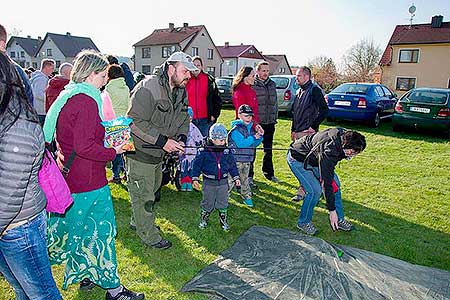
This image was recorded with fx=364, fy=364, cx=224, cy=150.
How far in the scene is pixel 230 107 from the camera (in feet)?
62.1

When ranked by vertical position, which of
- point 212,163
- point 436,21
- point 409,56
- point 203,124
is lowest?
point 212,163

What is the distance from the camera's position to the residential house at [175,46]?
1695 inches

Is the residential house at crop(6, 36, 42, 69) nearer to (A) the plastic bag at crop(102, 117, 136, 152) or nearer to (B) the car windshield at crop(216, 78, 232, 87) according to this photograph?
(B) the car windshield at crop(216, 78, 232, 87)

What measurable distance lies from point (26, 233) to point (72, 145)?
0.82 meters

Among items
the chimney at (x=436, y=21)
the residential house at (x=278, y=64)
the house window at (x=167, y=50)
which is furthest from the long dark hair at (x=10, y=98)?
the residential house at (x=278, y=64)

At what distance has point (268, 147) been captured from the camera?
640 centimetres

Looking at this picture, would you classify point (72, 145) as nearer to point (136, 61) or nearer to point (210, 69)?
point (210, 69)

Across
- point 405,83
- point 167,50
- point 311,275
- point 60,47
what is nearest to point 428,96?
point 311,275

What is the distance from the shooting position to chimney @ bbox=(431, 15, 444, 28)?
29.5m

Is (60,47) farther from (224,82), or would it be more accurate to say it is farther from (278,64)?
(224,82)

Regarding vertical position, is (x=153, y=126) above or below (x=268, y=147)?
above

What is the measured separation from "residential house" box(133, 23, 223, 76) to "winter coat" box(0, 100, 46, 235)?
4132 centimetres

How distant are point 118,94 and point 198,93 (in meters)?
1.42

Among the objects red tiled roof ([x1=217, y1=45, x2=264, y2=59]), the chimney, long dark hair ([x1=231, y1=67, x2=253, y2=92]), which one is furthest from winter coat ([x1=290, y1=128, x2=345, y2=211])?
red tiled roof ([x1=217, y1=45, x2=264, y2=59])
